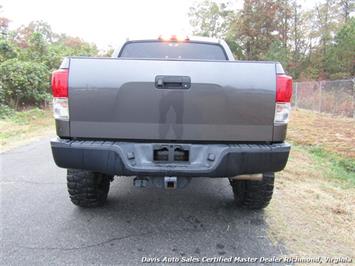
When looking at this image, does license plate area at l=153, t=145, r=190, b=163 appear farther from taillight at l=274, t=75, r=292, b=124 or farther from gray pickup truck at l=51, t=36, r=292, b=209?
taillight at l=274, t=75, r=292, b=124

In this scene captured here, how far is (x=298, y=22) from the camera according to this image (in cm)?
3538

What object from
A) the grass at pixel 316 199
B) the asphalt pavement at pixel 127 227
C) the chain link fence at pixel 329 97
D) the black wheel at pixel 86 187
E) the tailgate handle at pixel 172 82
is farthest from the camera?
the chain link fence at pixel 329 97

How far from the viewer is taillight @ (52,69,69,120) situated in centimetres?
290

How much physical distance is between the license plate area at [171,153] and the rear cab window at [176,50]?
238 centimetres

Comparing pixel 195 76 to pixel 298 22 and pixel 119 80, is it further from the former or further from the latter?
pixel 298 22

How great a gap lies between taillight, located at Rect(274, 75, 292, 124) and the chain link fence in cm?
1208

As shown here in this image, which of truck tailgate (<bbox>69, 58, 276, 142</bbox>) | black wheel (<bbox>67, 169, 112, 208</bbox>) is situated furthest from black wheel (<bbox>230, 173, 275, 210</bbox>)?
black wheel (<bbox>67, 169, 112, 208</bbox>)

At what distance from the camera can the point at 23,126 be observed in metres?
11.5

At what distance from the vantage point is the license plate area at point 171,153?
9.70ft

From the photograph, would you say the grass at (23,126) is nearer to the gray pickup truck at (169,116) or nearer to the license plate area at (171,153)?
the gray pickup truck at (169,116)

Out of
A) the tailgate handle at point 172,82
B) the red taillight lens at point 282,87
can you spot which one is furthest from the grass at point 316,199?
the tailgate handle at point 172,82

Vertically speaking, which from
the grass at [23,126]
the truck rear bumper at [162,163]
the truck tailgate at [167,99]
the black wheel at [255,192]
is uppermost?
the truck tailgate at [167,99]

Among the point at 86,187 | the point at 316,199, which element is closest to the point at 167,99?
the point at 86,187

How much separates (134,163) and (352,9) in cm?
3766
